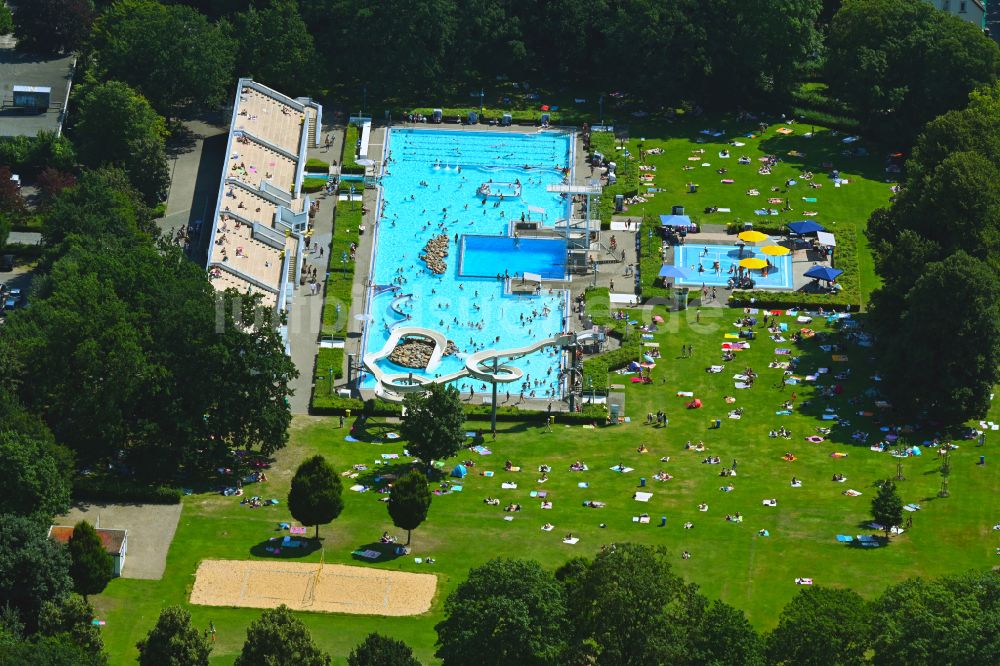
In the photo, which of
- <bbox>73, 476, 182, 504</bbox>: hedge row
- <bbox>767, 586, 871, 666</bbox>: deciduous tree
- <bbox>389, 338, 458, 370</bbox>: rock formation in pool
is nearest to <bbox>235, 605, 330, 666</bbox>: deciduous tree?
<bbox>767, 586, 871, 666</bbox>: deciduous tree

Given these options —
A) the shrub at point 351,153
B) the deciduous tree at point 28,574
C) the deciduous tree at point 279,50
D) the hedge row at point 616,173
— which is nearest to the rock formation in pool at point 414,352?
the hedge row at point 616,173

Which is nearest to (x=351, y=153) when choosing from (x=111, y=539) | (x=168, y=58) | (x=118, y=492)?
(x=168, y=58)

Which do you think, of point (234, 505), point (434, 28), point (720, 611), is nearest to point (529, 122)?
point (434, 28)

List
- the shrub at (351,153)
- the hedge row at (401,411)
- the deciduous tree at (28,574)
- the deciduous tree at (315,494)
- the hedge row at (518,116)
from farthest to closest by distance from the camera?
1. the hedge row at (518,116)
2. the shrub at (351,153)
3. the hedge row at (401,411)
4. the deciduous tree at (315,494)
5. the deciduous tree at (28,574)

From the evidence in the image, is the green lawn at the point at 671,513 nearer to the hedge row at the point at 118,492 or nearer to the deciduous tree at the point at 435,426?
the hedge row at the point at 118,492

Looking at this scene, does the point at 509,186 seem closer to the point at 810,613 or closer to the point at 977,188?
the point at 977,188

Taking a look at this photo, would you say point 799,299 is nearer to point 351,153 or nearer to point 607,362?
point 607,362
